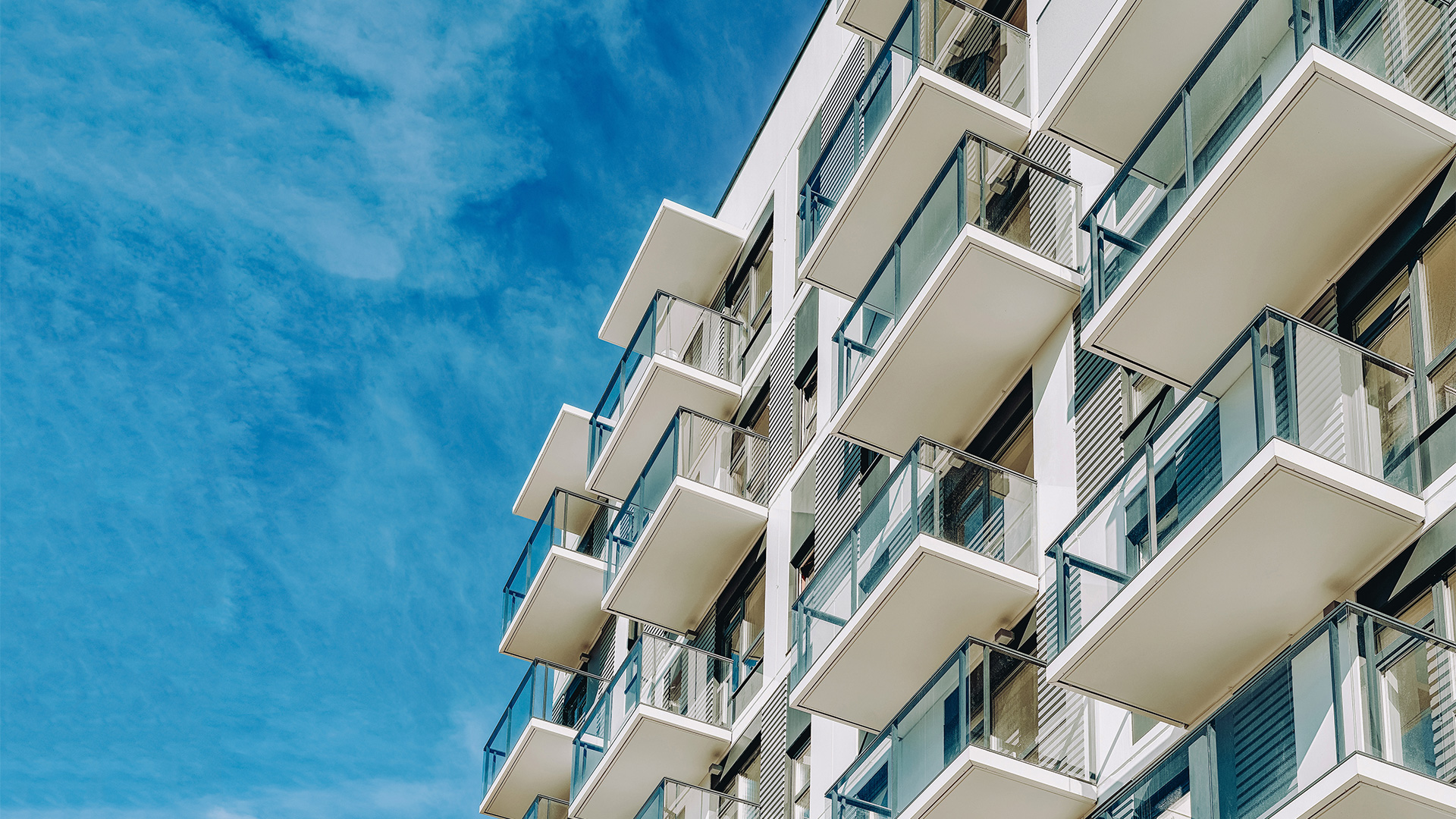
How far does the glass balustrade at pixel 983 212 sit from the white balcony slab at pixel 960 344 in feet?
1.01

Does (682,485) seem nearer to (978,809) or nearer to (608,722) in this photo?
(608,722)

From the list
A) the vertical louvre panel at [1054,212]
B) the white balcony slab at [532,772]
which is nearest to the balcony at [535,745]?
the white balcony slab at [532,772]

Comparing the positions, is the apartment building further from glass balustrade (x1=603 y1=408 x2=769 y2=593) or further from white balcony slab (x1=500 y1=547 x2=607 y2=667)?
white balcony slab (x1=500 y1=547 x2=607 y2=667)

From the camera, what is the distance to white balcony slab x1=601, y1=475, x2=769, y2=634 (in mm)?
24578

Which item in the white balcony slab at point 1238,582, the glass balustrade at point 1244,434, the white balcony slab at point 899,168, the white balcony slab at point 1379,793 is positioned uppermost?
the white balcony slab at point 899,168

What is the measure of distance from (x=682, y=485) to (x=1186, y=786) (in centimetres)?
1300

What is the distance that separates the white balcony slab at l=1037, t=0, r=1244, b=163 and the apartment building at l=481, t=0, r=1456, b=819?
38 millimetres

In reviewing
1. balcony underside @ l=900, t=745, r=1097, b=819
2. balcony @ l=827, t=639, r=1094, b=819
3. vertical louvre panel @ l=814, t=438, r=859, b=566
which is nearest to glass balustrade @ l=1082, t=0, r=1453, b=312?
balcony @ l=827, t=639, r=1094, b=819

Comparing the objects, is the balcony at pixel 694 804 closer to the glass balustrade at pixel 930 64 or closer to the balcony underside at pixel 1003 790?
the glass balustrade at pixel 930 64

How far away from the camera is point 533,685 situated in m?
30.0

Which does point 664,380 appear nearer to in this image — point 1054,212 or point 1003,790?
point 1054,212

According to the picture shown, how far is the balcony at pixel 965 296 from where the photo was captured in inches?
707

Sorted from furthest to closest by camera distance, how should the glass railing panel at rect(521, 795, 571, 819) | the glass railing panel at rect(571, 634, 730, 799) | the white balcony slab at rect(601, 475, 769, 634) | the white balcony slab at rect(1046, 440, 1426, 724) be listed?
1. the glass railing panel at rect(521, 795, 571, 819)
2. the white balcony slab at rect(601, 475, 769, 634)
3. the glass railing panel at rect(571, 634, 730, 799)
4. the white balcony slab at rect(1046, 440, 1426, 724)

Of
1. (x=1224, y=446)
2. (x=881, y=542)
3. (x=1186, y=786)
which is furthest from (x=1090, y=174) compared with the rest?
(x=1186, y=786)
